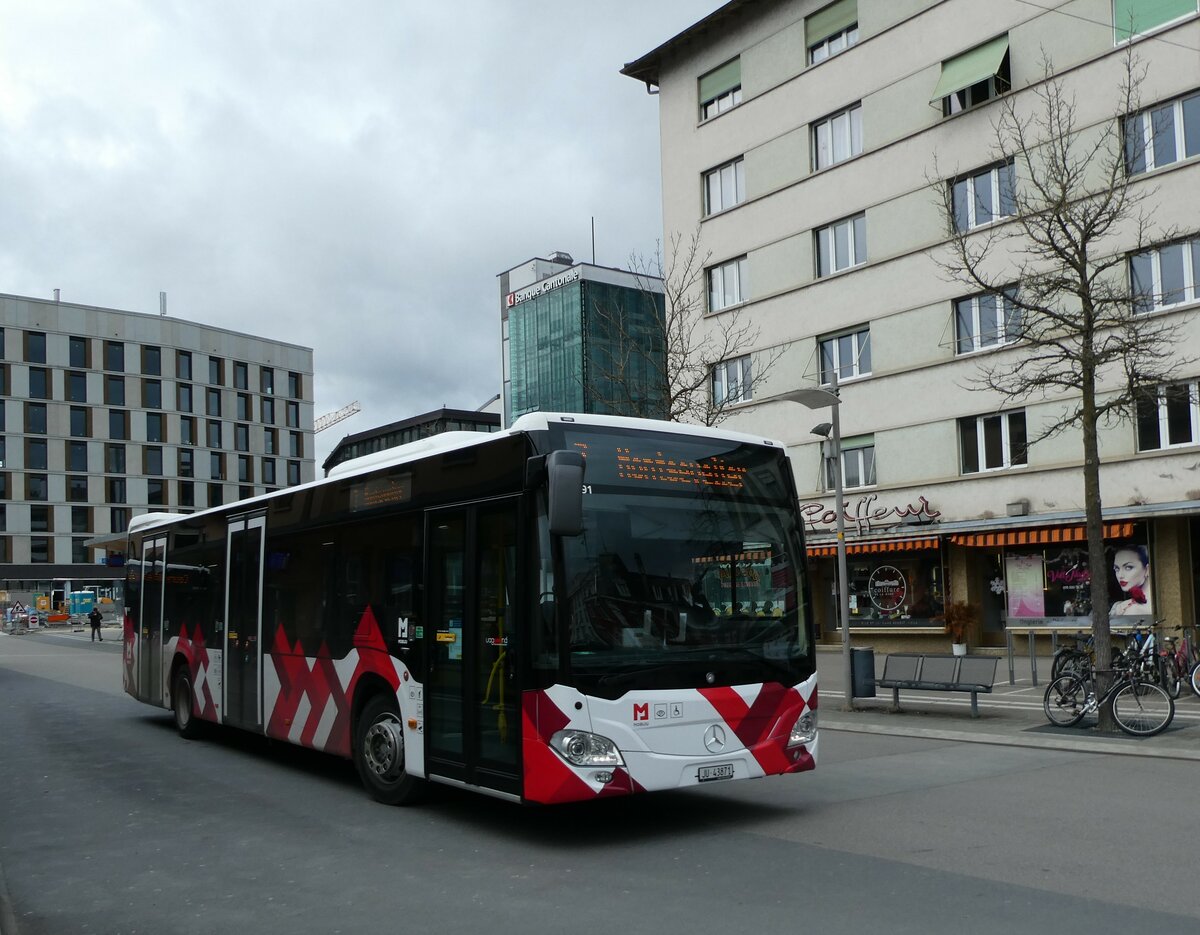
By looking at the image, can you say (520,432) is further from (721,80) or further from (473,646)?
(721,80)

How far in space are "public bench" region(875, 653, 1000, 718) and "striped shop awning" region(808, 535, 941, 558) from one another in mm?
12349

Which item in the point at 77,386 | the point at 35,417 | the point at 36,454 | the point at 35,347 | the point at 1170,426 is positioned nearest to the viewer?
the point at 1170,426

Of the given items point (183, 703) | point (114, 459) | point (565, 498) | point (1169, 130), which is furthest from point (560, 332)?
point (565, 498)

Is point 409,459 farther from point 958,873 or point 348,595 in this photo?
point 958,873

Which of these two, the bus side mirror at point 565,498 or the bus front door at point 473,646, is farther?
the bus front door at point 473,646

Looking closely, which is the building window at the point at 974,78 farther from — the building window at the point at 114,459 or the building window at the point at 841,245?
the building window at the point at 114,459

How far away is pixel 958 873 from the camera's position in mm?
7000

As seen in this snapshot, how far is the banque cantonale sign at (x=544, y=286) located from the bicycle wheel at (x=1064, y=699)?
198 feet

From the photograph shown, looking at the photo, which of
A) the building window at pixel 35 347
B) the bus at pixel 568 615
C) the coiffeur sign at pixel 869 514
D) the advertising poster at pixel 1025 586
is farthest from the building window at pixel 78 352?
the bus at pixel 568 615

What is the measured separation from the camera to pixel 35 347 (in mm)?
87938

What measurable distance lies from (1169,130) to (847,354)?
9530 millimetres

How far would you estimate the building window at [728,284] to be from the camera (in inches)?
1362

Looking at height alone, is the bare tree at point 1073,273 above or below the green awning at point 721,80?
below

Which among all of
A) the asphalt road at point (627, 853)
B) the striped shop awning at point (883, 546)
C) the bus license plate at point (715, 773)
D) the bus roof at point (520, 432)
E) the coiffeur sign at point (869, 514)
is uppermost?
the coiffeur sign at point (869, 514)
